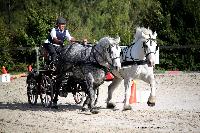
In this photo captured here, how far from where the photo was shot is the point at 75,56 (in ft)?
42.8

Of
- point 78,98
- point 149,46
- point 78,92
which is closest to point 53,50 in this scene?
point 78,92

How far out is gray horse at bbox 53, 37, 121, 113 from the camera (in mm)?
12312

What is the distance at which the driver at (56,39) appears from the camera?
529 inches

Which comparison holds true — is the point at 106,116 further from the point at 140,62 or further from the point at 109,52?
the point at 140,62

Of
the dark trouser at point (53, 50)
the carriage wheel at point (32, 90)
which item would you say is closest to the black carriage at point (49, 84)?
the carriage wheel at point (32, 90)

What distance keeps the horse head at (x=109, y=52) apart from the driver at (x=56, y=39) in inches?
50.6

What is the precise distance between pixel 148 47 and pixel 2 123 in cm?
395

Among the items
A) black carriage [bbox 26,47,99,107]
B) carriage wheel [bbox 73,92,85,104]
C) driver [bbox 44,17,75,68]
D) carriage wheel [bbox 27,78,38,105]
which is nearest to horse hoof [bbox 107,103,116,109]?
black carriage [bbox 26,47,99,107]

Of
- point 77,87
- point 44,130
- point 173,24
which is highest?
point 173,24

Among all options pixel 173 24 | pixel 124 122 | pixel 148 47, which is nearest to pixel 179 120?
pixel 124 122

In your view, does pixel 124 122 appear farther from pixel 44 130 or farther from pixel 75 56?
pixel 75 56

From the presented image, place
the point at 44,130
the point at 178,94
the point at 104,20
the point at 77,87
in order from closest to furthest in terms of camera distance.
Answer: the point at 44,130
the point at 77,87
the point at 178,94
the point at 104,20

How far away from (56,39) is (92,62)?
1436 millimetres

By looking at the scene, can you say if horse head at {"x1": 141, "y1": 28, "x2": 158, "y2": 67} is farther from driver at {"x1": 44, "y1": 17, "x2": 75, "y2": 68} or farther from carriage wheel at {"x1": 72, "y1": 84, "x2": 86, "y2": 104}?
driver at {"x1": 44, "y1": 17, "x2": 75, "y2": 68}
